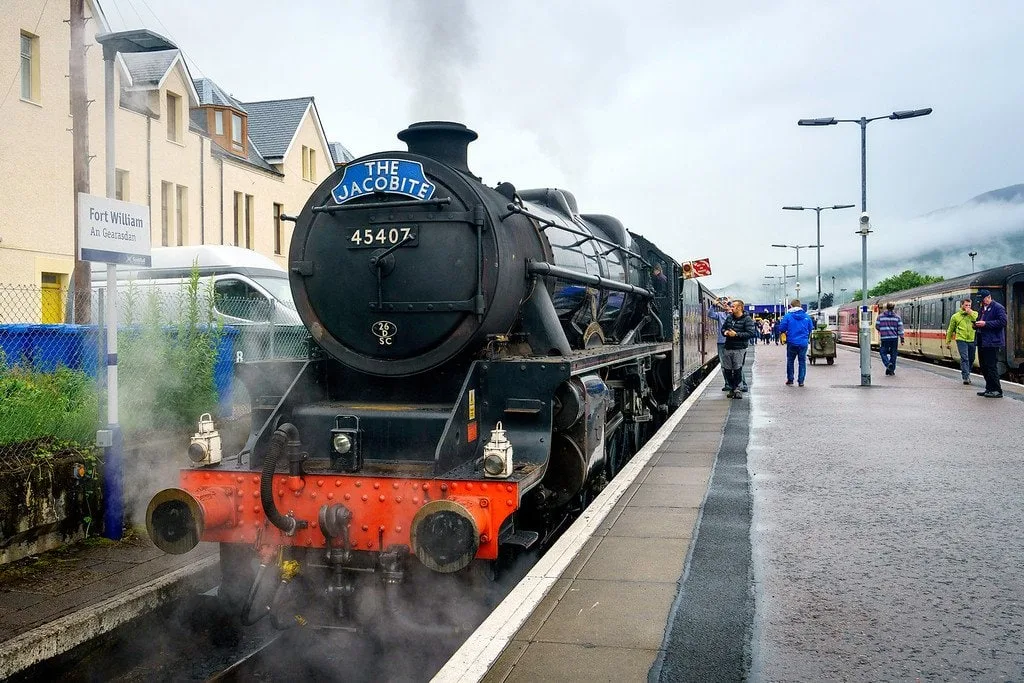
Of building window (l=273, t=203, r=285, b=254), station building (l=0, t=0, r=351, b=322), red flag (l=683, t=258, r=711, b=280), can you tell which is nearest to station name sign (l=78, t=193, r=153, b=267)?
station building (l=0, t=0, r=351, b=322)

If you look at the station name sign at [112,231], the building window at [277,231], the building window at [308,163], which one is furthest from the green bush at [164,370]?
the building window at [308,163]

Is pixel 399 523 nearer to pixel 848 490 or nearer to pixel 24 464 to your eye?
pixel 24 464

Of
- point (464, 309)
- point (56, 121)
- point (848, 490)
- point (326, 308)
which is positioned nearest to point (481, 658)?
point (464, 309)

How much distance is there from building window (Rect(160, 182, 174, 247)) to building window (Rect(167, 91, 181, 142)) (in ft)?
4.65

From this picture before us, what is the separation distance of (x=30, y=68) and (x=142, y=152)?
3.56 m

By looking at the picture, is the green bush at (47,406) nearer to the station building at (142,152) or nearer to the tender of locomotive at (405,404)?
the tender of locomotive at (405,404)

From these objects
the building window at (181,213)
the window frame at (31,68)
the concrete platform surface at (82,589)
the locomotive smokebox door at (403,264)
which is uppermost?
the window frame at (31,68)

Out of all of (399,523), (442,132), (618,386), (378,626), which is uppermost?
(442,132)

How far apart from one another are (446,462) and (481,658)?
144 centimetres

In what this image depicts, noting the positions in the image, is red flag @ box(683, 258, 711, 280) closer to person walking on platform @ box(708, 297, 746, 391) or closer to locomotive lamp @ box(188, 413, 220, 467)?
person walking on platform @ box(708, 297, 746, 391)

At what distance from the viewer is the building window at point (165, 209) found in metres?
20.3

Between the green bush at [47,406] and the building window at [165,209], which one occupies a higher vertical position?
the building window at [165,209]

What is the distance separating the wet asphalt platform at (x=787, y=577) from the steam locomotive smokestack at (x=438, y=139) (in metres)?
2.53

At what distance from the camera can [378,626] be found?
4.57 metres
